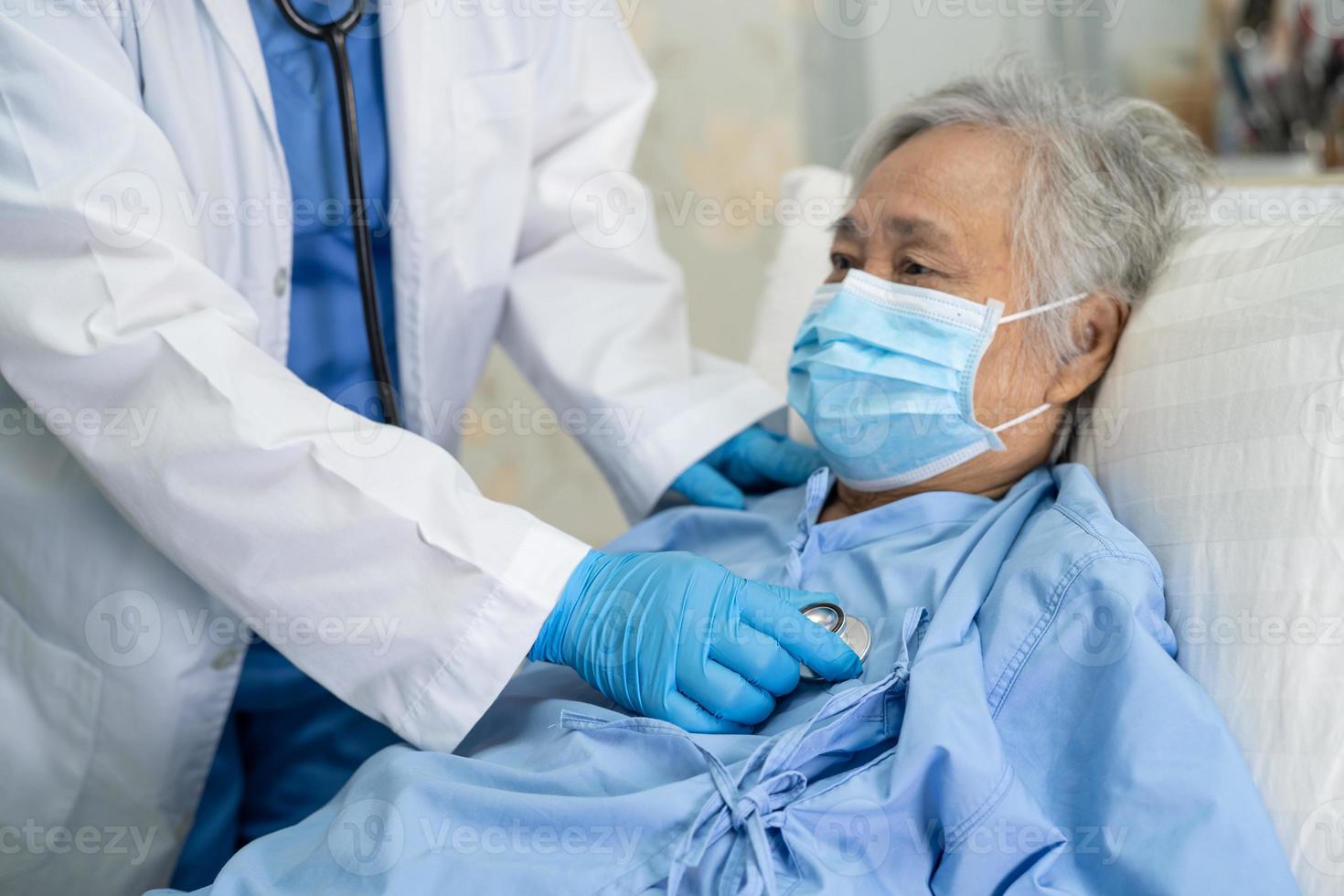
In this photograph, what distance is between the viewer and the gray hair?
125cm

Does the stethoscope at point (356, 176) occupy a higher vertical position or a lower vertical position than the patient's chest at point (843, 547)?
higher

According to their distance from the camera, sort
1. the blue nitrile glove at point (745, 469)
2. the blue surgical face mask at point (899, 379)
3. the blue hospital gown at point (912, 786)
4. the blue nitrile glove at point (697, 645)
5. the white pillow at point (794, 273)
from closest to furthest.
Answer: the blue hospital gown at point (912, 786), the blue nitrile glove at point (697, 645), the blue surgical face mask at point (899, 379), the blue nitrile glove at point (745, 469), the white pillow at point (794, 273)

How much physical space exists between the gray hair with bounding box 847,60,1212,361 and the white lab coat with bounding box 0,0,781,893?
44cm

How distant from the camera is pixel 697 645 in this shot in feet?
3.33

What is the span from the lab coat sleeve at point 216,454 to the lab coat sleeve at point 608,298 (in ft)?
1.30

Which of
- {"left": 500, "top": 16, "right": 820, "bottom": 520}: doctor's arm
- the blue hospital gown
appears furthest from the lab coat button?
{"left": 500, "top": 16, "right": 820, "bottom": 520}: doctor's arm

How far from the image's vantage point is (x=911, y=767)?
0.92 metres

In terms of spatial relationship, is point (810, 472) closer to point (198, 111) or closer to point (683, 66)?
point (198, 111)

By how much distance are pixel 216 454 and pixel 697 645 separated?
1.58ft

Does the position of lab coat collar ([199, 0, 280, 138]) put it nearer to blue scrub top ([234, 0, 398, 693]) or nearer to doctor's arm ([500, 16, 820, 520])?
blue scrub top ([234, 0, 398, 693])

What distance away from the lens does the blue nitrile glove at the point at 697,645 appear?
1025mm

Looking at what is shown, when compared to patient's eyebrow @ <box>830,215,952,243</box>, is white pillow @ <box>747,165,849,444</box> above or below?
below

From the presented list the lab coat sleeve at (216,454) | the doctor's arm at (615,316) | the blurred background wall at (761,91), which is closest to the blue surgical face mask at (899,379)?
the doctor's arm at (615,316)

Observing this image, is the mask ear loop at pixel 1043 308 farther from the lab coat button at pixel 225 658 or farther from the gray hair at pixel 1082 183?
the lab coat button at pixel 225 658
